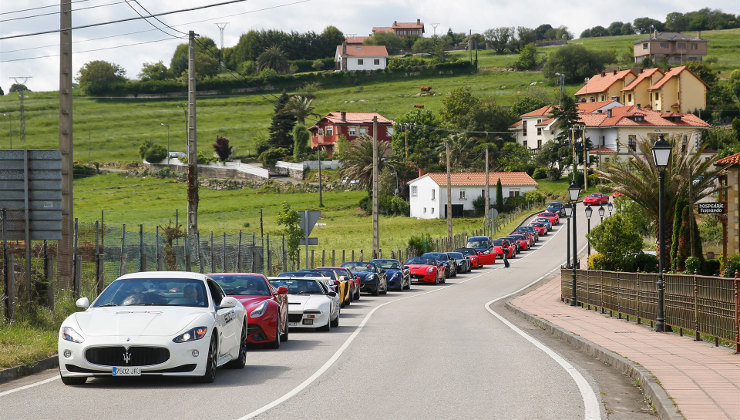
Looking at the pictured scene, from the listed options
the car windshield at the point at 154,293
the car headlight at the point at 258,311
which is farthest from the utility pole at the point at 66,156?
the car windshield at the point at 154,293

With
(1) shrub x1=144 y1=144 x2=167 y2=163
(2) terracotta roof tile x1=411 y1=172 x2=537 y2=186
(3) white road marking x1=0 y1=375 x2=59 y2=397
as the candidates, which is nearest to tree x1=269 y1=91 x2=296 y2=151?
(1) shrub x1=144 y1=144 x2=167 y2=163

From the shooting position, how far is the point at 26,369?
1358 cm

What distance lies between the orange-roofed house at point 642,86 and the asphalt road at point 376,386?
131 meters

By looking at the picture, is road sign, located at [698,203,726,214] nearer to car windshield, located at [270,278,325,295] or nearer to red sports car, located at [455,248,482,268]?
car windshield, located at [270,278,325,295]

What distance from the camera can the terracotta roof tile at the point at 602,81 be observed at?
14938cm

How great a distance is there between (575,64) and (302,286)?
157 metres

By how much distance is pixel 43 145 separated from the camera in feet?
441

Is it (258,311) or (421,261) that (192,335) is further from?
(421,261)

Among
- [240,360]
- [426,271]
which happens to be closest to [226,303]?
[240,360]

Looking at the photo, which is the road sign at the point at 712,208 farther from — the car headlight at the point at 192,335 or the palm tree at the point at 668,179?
the car headlight at the point at 192,335

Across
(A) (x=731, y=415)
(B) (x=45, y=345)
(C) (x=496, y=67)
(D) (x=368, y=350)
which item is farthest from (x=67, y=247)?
(C) (x=496, y=67)

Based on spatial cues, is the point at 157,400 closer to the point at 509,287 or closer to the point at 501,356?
the point at 501,356

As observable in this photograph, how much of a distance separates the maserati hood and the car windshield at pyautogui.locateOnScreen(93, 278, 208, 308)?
Result: 0.31 m

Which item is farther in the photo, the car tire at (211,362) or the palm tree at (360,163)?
the palm tree at (360,163)
